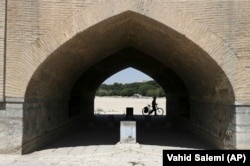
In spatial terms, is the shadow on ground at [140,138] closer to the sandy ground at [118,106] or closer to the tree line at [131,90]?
the sandy ground at [118,106]

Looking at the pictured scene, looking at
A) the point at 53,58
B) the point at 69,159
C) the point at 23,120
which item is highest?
the point at 53,58

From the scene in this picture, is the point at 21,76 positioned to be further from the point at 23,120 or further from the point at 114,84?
the point at 114,84

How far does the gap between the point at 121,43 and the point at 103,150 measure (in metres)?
3.60

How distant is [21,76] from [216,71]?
4382 millimetres

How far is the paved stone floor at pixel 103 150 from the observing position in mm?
8141

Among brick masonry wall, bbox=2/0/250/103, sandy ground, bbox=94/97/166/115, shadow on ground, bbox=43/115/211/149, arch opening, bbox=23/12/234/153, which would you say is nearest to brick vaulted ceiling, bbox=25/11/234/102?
arch opening, bbox=23/12/234/153

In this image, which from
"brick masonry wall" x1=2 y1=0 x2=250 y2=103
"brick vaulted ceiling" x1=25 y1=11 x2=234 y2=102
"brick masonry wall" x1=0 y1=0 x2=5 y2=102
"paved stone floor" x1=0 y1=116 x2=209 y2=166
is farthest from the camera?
"brick vaulted ceiling" x1=25 y1=11 x2=234 y2=102

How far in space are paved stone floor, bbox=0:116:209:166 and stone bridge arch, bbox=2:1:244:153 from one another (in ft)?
1.50

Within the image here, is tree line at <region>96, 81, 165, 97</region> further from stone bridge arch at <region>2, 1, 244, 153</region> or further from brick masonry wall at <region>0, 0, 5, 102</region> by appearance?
brick masonry wall at <region>0, 0, 5, 102</region>

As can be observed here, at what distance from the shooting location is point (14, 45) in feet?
28.0

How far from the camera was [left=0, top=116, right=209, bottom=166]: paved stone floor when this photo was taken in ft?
26.7

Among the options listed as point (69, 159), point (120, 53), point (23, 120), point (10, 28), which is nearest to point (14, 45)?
point (10, 28)

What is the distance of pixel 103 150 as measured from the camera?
9375 millimetres

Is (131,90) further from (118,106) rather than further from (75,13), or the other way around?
(75,13)
